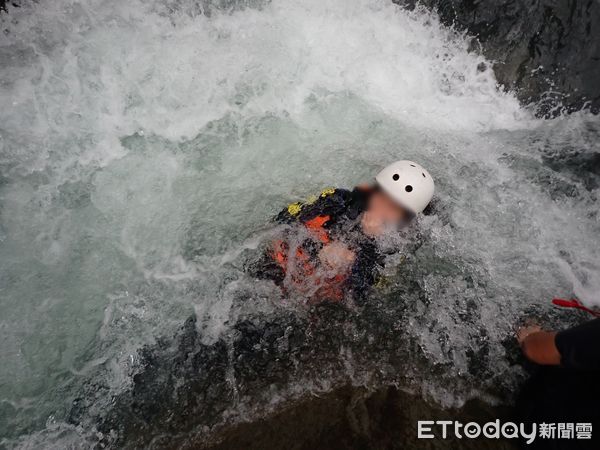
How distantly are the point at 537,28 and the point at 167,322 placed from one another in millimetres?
6970

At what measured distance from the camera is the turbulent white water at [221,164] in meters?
4.08

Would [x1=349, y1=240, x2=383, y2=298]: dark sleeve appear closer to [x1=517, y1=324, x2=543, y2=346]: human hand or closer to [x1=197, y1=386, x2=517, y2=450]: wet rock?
[x1=197, y1=386, x2=517, y2=450]: wet rock

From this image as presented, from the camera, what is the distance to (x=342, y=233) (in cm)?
412

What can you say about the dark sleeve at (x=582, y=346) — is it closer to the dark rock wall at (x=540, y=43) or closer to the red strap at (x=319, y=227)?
the red strap at (x=319, y=227)

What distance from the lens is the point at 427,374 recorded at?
12.3 feet

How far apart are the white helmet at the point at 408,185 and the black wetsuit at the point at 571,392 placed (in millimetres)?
1933

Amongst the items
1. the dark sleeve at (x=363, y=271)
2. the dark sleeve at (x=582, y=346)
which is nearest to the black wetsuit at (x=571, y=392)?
the dark sleeve at (x=582, y=346)

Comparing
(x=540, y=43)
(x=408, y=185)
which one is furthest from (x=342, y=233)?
(x=540, y=43)

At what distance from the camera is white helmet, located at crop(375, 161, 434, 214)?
4289 millimetres

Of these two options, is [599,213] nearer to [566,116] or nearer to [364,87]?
[566,116]

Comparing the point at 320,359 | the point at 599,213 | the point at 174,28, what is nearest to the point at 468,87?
the point at 599,213

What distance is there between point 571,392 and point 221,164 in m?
4.42

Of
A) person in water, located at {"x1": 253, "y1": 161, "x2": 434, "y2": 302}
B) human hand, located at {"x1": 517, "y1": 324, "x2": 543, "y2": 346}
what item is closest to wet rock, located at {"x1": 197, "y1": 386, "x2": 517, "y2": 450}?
human hand, located at {"x1": 517, "y1": 324, "x2": 543, "y2": 346}

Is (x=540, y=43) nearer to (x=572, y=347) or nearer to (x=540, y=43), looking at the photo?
(x=540, y=43)
